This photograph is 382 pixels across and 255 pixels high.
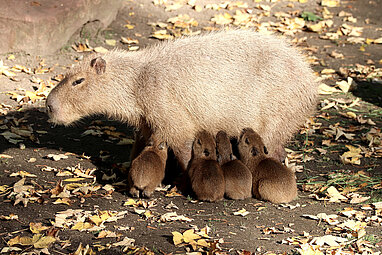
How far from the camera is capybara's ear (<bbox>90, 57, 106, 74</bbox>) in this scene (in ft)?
16.4

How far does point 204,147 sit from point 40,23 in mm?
3702

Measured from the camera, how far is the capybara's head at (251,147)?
16.2 ft

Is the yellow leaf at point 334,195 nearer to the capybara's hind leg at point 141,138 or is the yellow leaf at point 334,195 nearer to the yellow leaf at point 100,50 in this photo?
the capybara's hind leg at point 141,138

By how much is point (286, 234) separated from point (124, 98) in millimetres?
1988

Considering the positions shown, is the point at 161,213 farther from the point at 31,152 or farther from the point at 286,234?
the point at 31,152

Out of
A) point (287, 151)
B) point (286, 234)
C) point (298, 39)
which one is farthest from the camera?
point (298, 39)

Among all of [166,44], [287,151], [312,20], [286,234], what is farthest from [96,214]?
[312,20]

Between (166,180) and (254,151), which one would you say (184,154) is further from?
(254,151)

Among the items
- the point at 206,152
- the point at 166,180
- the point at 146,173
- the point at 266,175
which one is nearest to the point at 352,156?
the point at 266,175

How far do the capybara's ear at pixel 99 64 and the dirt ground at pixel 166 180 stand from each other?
3.08 feet

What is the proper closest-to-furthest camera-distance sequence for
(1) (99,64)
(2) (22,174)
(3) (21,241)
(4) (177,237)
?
(3) (21,241) < (4) (177,237) < (2) (22,174) < (1) (99,64)

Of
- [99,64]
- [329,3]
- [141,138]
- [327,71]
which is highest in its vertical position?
[329,3]

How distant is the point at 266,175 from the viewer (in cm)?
465

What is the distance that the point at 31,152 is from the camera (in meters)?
5.36
